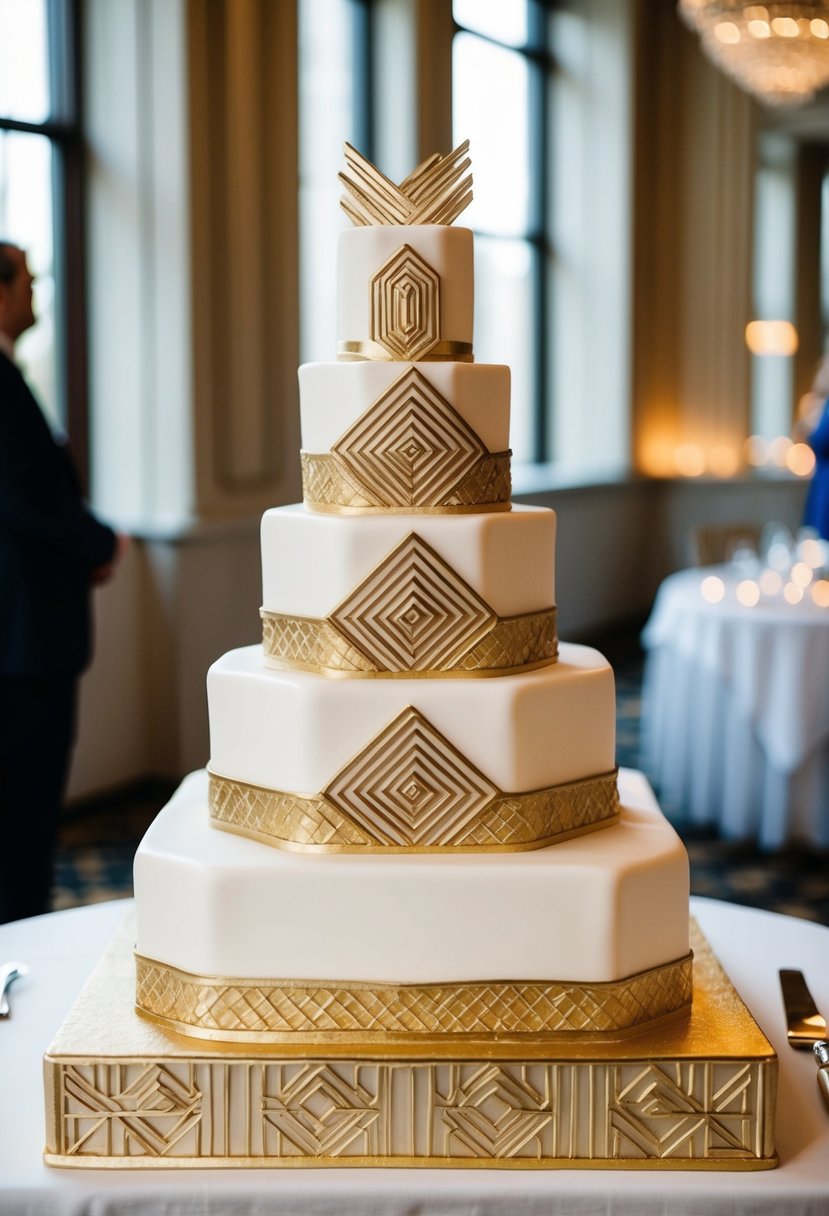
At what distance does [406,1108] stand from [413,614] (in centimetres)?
50

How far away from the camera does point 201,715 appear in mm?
5574

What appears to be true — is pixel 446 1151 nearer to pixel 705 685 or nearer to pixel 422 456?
pixel 422 456

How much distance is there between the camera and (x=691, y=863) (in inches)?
189

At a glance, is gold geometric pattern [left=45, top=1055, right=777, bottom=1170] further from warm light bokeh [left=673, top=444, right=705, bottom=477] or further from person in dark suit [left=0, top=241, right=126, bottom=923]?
warm light bokeh [left=673, top=444, right=705, bottom=477]

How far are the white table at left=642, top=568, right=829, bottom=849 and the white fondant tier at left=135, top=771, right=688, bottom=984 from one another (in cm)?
331

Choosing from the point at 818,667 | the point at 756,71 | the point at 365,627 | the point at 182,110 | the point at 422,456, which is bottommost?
the point at 818,667

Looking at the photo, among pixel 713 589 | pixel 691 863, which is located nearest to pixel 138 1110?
pixel 691 863

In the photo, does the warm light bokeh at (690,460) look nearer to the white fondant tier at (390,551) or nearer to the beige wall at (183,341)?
the beige wall at (183,341)

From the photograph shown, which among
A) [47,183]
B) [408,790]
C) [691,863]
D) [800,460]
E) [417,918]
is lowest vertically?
[691,863]

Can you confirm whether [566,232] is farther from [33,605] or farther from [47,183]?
[33,605]

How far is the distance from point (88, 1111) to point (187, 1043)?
0.36ft

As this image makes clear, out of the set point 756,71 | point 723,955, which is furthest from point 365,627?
point 756,71

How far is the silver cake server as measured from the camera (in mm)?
1602

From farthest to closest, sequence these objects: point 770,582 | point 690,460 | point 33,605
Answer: point 690,460, point 770,582, point 33,605
